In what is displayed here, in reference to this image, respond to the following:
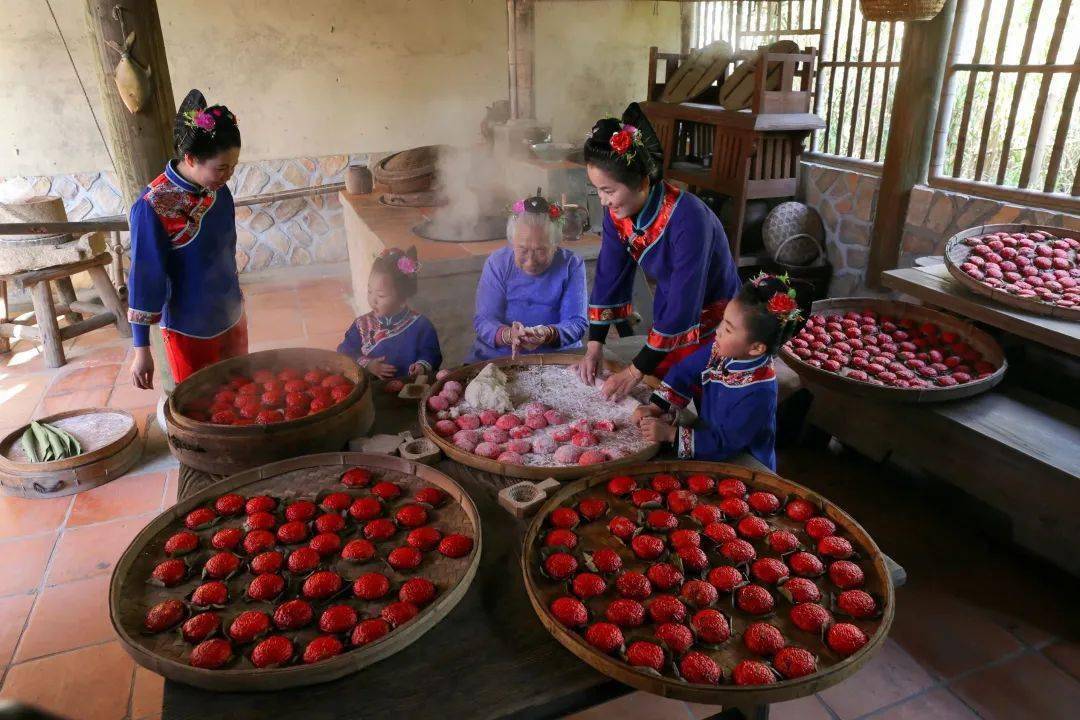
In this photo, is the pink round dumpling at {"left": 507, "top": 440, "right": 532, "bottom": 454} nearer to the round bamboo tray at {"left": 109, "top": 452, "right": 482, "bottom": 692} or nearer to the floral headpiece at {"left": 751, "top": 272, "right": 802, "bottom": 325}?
the round bamboo tray at {"left": 109, "top": 452, "right": 482, "bottom": 692}

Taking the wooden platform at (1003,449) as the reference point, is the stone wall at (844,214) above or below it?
above

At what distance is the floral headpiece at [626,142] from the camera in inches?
88.9

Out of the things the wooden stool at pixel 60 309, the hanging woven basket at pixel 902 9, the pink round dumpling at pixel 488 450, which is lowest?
the wooden stool at pixel 60 309

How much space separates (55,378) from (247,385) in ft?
12.3

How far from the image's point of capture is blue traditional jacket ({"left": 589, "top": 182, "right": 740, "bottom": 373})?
2.45 meters

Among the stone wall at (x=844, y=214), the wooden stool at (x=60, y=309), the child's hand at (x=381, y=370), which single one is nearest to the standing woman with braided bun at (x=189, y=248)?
A: the child's hand at (x=381, y=370)

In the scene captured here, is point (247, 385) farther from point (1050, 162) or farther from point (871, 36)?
point (871, 36)

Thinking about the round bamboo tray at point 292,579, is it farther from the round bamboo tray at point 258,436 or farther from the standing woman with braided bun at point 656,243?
the standing woman with braided bun at point 656,243

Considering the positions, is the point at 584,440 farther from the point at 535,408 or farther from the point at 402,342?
the point at 402,342

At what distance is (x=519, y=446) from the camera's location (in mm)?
2180

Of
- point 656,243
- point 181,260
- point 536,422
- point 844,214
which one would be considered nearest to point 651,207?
point 656,243

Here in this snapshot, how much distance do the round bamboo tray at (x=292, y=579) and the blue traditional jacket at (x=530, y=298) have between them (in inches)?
52.7

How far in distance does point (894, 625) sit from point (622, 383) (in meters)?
1.51

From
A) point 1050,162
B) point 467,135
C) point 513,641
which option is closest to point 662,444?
point 513,641
